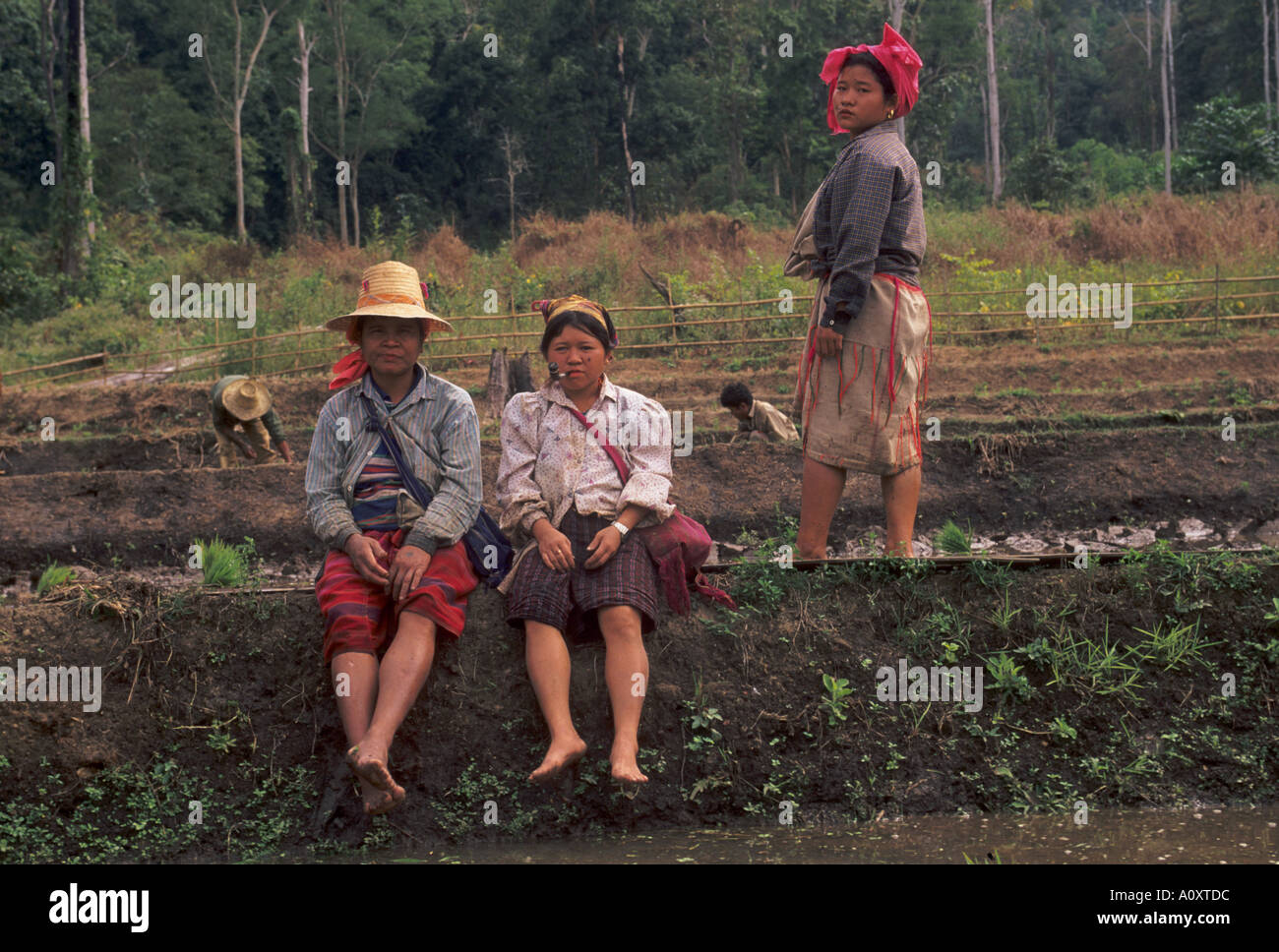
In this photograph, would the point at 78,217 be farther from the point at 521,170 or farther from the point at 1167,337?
the point at 1167,337

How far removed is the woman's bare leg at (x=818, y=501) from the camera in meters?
4.77

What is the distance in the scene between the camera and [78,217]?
20547mm

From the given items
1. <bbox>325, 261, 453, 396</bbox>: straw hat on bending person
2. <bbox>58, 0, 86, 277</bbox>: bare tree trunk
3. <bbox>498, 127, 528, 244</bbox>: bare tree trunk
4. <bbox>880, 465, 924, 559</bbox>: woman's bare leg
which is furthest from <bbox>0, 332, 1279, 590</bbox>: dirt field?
<bbox>498, 127, 528, 244</bbox>: bare tree trunk

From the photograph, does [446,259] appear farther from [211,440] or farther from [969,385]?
[969,385]

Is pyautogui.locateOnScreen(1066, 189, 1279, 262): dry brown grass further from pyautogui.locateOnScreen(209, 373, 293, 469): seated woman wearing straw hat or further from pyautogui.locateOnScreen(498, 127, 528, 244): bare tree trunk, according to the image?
pyautogui.locateOnScreen(498, 127, 528, 244): bare tree trunk

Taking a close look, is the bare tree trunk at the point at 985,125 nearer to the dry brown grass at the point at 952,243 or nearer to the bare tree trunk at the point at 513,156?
the bare tree trunk at the point at 513,156

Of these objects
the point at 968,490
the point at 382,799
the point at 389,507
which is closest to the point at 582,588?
the point at 389,507

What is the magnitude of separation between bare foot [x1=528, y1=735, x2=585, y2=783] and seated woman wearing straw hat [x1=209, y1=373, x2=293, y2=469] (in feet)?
22.0

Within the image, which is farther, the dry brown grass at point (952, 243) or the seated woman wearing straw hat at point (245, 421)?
the dry brown grass at point (952, 243)

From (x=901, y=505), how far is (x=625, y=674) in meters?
1.41

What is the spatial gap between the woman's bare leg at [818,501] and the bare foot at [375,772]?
1865 mm

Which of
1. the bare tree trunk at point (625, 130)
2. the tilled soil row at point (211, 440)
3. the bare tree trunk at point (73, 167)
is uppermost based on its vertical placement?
the bare tree trunk at point (625, 130)

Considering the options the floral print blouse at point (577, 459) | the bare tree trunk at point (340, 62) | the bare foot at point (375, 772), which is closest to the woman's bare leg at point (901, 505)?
the floral print blouse at point (577, 459)

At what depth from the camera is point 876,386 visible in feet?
15.2
